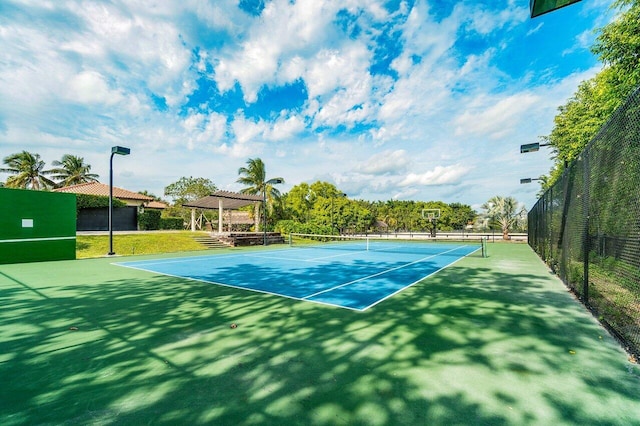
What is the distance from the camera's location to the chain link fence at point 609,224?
3.78m

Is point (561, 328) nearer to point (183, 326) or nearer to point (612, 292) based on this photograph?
A: point (612, 292)

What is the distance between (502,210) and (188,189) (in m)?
48.5

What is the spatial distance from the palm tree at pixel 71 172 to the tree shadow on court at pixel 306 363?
47.4 m

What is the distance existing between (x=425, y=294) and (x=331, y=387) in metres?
4.17

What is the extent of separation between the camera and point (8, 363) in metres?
3.06

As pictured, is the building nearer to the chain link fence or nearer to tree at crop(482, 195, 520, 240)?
the chain link fence

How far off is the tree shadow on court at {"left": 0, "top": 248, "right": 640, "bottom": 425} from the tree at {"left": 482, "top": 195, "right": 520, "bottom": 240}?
105 feet

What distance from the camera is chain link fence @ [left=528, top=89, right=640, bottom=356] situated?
378 centimetres

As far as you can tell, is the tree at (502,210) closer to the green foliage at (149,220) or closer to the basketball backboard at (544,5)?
the basketball backboard at (544,5)

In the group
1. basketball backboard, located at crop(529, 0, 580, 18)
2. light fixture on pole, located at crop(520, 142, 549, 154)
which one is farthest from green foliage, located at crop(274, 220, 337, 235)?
basketball backboard, located at crop(529, 0, 580, 18)

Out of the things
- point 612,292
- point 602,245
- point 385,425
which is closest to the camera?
point 385,425

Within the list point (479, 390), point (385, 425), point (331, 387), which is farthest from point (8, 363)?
point (479, 390)

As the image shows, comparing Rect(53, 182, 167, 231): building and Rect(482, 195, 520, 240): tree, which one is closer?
Rect(53, 182, 167, 231): building

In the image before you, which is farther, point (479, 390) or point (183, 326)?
point (183, 326)
